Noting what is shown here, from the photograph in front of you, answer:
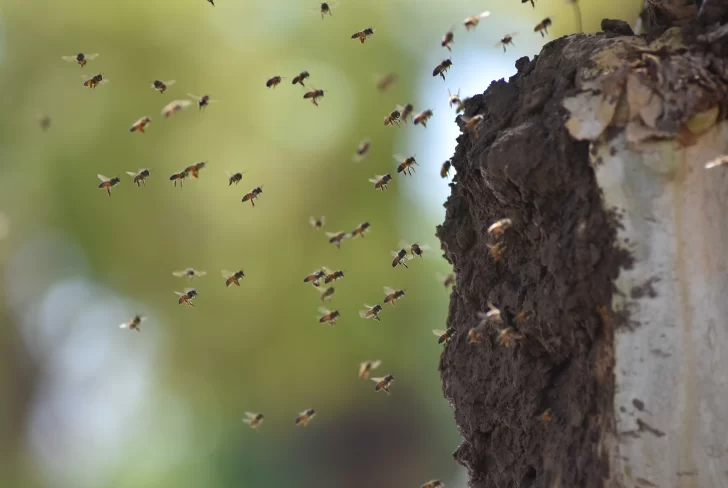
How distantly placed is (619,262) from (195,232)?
8.24m

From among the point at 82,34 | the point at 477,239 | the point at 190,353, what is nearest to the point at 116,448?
the point at 190,353

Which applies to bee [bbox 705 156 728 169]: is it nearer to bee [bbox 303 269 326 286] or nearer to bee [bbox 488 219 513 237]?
bee [bbox 488 219 513 237]

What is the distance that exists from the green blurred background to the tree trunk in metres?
7.03

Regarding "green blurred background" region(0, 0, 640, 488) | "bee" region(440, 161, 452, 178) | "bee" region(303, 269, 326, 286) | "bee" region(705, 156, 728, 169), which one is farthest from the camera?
"green blurred background" region(0, 0, 640, 488)

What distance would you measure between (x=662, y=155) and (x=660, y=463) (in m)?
0.96

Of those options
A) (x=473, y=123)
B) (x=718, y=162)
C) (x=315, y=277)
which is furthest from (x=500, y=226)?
(x=315, y=277)

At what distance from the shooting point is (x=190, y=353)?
34.2ft

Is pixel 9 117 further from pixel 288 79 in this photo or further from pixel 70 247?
pixel 288 79

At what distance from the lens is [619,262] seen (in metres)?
2.46

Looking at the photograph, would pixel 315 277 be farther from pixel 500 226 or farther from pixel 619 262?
pixel 619 262

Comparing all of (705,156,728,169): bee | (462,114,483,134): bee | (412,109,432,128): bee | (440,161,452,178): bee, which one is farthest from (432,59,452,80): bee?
(705,156,728,169): bee

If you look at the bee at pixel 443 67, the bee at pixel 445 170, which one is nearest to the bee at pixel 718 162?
the bee at pixel 445 170

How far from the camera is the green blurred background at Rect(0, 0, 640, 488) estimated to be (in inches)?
397

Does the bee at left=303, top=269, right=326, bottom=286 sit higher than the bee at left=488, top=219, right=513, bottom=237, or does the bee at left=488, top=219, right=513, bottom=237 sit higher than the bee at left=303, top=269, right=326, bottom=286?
the bee at left=303, top=269, right=326, bottom=286
